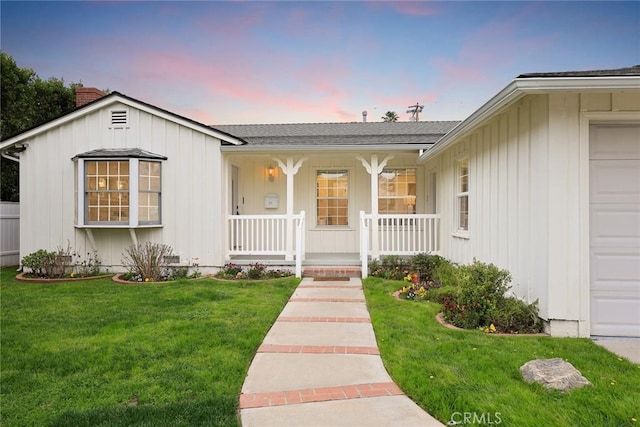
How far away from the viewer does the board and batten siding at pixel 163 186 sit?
8.39m

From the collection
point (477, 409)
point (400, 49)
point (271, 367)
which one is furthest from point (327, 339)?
point (400, 49)

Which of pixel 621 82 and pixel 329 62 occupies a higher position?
pixel 329 62

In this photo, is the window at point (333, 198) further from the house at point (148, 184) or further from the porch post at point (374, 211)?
the porch post at point (374, 211)

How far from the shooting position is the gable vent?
8.45 m

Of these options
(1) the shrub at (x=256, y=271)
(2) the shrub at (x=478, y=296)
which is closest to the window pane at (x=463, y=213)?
(2) the shrub at (x=478, y=296)

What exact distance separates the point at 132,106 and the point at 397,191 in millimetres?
7007

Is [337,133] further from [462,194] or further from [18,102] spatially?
[18,102]

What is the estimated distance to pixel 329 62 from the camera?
39.7 feet

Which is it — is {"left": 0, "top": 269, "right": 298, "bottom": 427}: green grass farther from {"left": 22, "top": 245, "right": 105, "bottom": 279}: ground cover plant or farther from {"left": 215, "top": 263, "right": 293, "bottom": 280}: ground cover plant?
{"left": 22, "top": 245, "right": 105, "bottom": 279}: ground cover plant

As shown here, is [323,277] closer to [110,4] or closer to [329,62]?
[329,62]

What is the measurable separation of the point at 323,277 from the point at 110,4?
9399 millimetres

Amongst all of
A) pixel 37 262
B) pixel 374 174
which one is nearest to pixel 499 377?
pixel 374 174

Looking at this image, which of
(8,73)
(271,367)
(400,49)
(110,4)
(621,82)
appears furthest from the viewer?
(8,73)

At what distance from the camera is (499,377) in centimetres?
298
